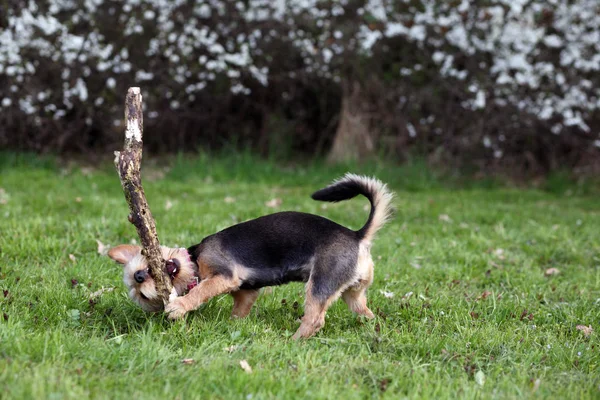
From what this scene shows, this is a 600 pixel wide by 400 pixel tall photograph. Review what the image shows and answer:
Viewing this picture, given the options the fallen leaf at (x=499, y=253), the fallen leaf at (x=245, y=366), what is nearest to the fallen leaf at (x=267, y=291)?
the fallen leaf at (x=245, y=366)

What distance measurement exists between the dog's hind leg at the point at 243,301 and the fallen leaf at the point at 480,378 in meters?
1.39

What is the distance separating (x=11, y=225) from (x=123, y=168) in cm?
257

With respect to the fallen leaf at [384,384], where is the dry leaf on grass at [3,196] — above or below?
below

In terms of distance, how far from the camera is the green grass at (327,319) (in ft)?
9.27

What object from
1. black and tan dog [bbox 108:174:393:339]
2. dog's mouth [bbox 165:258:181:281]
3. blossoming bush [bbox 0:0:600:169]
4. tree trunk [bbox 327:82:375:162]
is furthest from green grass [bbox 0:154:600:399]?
tree trunk [bbox 327:82:375:162]

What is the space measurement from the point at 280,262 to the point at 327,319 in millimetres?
472

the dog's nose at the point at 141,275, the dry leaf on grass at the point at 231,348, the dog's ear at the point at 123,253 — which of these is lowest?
the dry leaf on grass at the point at 231,348

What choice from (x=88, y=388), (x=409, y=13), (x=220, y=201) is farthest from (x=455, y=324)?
(x=409, y=13)

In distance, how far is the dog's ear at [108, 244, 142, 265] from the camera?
147 inches

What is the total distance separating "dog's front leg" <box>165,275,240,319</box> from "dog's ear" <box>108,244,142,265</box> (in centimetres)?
42

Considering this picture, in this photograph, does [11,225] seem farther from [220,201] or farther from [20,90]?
[20,90]

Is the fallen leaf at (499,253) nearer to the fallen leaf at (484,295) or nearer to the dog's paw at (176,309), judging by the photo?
the fallen leaf at (484,295)

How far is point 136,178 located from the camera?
10.8 ft

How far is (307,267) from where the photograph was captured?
371 centimetres
